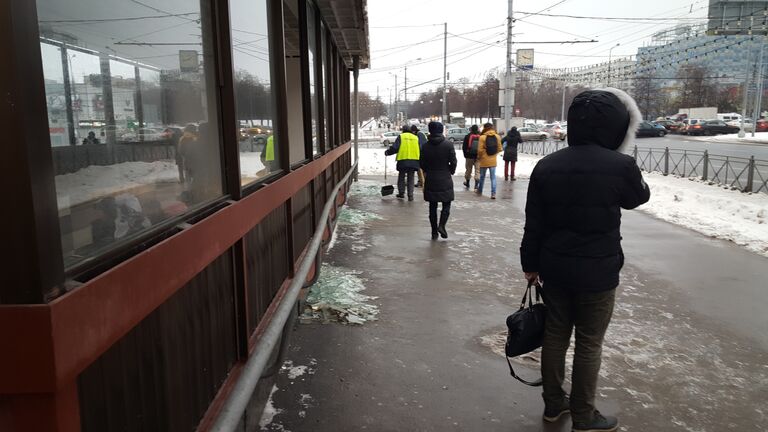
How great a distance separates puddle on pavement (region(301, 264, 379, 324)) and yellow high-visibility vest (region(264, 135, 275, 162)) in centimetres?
178

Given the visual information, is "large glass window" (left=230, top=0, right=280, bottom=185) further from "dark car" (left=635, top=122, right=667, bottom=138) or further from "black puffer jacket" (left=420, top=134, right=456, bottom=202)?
"dark car" (left=635, top=122, right=667, bottom=138)

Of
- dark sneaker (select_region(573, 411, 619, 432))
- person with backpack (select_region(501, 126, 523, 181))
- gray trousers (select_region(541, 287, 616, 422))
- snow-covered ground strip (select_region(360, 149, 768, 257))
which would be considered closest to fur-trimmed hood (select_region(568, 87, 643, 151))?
gray trousers (select_region(541, 287, 616, 422))

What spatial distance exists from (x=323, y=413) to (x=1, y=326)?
98.2 inches

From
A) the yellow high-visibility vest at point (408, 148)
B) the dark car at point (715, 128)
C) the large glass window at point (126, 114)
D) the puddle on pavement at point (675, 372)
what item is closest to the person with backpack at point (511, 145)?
the yellow high-visibility vest at point (408, 148)

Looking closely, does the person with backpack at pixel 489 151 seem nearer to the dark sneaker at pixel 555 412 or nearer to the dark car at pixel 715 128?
the dark sneaker at pixel 555 412

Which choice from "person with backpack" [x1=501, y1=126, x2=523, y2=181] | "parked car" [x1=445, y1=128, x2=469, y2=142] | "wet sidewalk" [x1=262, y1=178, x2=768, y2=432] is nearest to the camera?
"wet sidewalk" [x1=262, y1=178, x2=768, y2=432]

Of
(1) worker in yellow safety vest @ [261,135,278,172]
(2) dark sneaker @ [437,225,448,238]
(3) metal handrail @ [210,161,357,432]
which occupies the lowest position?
(2) dark sneaker @ [437,225,448,238]

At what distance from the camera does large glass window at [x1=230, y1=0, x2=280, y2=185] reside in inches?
111

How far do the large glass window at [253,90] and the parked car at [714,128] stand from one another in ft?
170

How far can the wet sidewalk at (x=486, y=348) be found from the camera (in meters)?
3.41

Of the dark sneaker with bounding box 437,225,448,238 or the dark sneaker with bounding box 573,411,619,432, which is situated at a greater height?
the dark sneaker with bounding box 437,225,448,238

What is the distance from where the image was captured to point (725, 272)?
6.68 m

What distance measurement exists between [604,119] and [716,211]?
9.37m

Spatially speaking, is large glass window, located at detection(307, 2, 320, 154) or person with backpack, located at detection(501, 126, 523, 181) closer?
large glass window, located at detection(307, 2, 320, 154)
